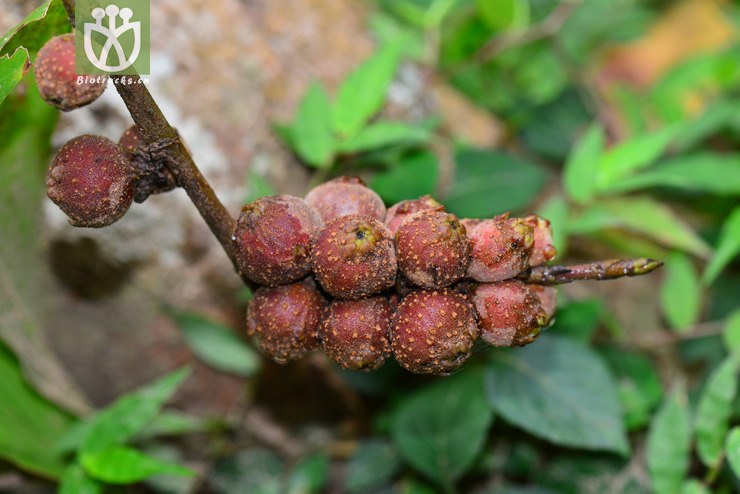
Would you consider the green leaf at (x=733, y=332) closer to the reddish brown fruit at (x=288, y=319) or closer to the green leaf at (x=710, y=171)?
the green leaf at (x=710, y=171)

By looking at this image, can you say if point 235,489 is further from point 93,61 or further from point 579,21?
point 579,21

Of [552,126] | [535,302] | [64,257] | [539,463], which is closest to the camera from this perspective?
[535,302]

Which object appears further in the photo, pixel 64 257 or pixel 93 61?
pixel 64 257

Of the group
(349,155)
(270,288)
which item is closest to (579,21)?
(349,155)

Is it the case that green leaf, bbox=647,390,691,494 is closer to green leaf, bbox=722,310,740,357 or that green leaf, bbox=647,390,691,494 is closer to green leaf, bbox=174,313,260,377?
green leaf, bbox=722,310,740,357

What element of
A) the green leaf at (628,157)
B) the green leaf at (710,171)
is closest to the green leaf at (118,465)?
the green leaf at (628,157)

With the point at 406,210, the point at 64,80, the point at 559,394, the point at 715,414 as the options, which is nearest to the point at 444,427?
the point at 559,394

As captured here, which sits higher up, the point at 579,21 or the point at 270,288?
the point at 270,288
